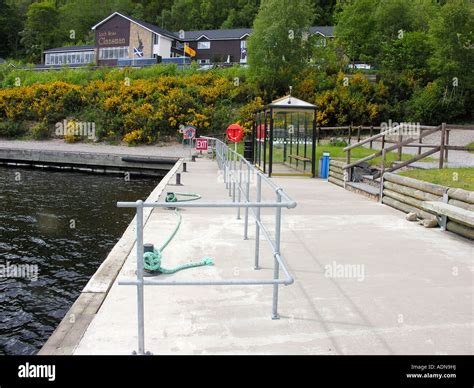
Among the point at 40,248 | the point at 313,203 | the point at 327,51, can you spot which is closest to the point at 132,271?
the point at 40,248

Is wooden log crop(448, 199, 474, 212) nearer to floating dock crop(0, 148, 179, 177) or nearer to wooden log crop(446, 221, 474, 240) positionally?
wooden log crop(446, 221, 474, 240)

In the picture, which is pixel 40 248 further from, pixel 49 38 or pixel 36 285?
pixel 49 38

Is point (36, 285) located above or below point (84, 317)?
below

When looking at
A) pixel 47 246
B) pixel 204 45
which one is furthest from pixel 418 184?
pixel 204 45

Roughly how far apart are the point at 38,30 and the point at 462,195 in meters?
84.1

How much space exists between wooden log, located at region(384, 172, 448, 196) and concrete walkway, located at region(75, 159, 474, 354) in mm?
745

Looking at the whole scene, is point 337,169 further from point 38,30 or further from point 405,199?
point 38,30

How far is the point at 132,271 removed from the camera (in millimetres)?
5863

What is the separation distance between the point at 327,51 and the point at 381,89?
7.93 meters

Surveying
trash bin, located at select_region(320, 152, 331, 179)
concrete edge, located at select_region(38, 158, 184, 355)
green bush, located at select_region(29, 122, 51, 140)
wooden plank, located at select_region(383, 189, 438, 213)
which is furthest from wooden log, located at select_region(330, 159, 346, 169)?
green bush, located at select_region(29, 122, 51, 140)

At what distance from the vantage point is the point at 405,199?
10219 millimetres

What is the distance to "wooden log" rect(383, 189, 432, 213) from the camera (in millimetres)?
9609

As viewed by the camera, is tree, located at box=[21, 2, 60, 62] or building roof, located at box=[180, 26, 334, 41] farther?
tree, located at box=[21, 2, 60, 62]
